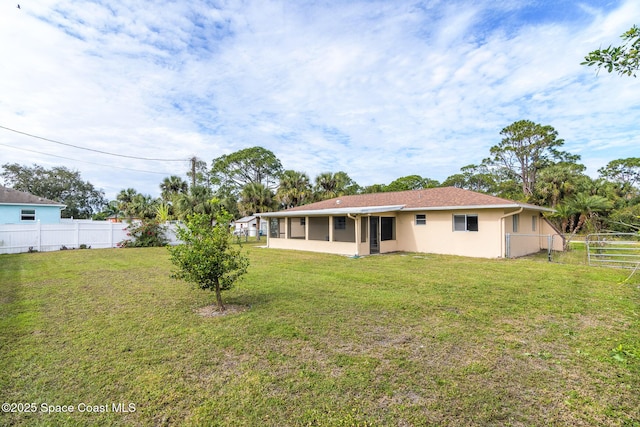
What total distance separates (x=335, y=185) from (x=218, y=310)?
23.7 m

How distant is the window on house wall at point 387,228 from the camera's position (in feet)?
47.8

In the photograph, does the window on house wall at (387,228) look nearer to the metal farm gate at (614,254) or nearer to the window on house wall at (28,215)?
the metal farm gate at (614,254)

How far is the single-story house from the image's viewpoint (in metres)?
Result: 12.3

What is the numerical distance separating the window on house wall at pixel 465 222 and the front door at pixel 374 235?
3469mm

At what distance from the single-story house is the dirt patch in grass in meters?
8.12

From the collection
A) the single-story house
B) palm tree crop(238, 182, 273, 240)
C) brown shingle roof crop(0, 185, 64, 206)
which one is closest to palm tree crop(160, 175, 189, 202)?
brown shingle roof crop(0, 185, 64, 206)

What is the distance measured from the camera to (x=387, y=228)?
49.0 feet

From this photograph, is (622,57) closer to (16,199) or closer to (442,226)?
(442,226)

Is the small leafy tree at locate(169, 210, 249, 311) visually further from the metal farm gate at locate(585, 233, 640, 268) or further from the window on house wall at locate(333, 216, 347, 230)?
the window on house wall at locate(333, 216, 347, 230)

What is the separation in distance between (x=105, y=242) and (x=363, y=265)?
15231 mm

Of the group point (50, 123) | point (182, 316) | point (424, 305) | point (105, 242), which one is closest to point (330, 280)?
point (424, 305)

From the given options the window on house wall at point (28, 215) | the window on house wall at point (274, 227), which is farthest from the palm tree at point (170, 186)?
the window on house wall at point (274, 227)

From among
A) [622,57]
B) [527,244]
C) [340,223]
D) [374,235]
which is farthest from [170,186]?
[622,57]

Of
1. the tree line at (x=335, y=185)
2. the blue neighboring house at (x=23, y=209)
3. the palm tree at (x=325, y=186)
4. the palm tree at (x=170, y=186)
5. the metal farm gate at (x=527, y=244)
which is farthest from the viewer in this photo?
the palm tree at (x=170, y=186)
